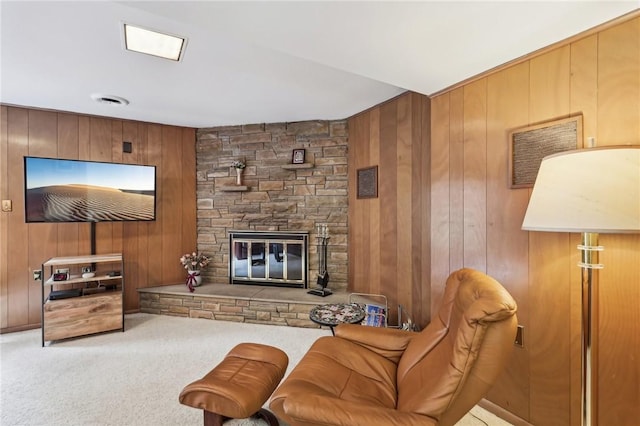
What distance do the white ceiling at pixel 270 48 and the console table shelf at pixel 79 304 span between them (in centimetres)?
181

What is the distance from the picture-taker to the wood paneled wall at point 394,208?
266 cm

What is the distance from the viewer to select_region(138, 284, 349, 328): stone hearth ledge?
10.6ft

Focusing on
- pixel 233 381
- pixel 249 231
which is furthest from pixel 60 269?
pixel 233 381

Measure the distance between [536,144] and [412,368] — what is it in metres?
1.43

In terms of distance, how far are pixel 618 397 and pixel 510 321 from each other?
884mm

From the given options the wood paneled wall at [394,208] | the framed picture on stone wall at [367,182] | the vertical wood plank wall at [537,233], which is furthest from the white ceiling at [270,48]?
the framed picture on stone wall at [367,182]

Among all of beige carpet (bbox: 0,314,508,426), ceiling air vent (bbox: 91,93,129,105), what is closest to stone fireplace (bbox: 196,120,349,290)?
beige carpet (bbox: 0,314,508,426)

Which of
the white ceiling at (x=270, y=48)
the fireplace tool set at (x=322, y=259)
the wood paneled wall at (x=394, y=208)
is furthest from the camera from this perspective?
the fireplace tool set at (x=322, y=259)

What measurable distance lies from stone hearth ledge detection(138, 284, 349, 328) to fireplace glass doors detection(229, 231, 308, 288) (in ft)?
0.39

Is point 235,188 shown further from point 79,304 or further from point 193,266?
point 79,304

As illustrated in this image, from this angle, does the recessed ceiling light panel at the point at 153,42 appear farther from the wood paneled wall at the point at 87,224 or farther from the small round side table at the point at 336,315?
the small round side table at the point at 336,315

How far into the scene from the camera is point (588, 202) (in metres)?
1.06

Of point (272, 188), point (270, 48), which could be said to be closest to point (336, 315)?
point (270, 48)

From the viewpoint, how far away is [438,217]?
2.20 meters
